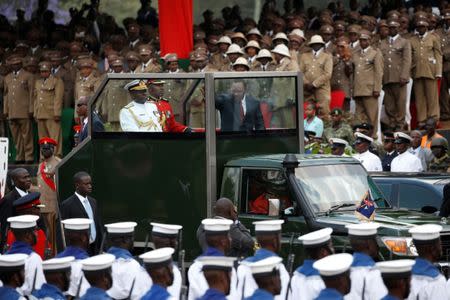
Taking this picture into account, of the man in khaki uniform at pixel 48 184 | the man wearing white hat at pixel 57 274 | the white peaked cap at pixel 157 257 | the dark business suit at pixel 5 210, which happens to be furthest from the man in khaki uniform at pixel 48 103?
the white peaked cap at pixel 157 257

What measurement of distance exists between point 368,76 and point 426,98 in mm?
1409

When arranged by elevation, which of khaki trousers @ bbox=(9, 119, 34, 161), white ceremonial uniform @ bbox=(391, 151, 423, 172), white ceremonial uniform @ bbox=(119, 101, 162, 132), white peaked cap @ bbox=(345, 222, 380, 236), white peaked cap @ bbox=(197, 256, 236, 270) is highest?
white ceremonial uniform @ bbox=(119, 101, 162, 132)

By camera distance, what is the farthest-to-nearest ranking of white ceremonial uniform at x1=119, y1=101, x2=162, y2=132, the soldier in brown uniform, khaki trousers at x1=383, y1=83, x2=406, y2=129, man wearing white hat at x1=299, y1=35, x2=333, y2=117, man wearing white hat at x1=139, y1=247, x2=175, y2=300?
the soldier in brown uniform, khaki trousers at x1=383, y1=83, x2=406, y2=129, man wearing white hat at x1=299, y1=35, x2=333, y2=117, white ceremonial uniform at x1=119, y1=101, x2=162, y2=132, man wearing white hat at x1=139, y1=247, x2=175, y2=300

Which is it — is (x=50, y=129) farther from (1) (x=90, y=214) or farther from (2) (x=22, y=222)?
(2) (x=22, y=222)

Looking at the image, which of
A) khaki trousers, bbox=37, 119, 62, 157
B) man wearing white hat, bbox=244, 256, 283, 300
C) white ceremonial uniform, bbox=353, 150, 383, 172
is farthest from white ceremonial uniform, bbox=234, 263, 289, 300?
khaki trousers, bbox=37, 119, 62, 157

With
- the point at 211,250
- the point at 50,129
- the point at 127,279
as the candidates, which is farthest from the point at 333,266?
the point at 50,129

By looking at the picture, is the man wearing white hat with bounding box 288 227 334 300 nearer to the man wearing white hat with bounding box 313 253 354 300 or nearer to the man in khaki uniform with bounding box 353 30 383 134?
the man wearing white hat with bounding box 313 253 354 300

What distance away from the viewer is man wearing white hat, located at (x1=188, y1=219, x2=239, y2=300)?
32.3 ft

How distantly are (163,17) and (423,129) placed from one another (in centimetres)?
469

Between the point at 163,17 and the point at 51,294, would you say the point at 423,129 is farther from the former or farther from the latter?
the point at 51,294

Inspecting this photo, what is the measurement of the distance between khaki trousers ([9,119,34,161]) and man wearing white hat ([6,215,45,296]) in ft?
36.8

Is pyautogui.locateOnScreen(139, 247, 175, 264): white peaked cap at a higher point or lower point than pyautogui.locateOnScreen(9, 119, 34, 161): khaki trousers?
lower

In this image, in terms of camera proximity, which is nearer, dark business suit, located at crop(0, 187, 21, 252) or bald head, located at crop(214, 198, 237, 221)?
bald head, located at crop(214, 198, 237, 221)

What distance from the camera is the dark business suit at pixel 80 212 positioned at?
539 inches
